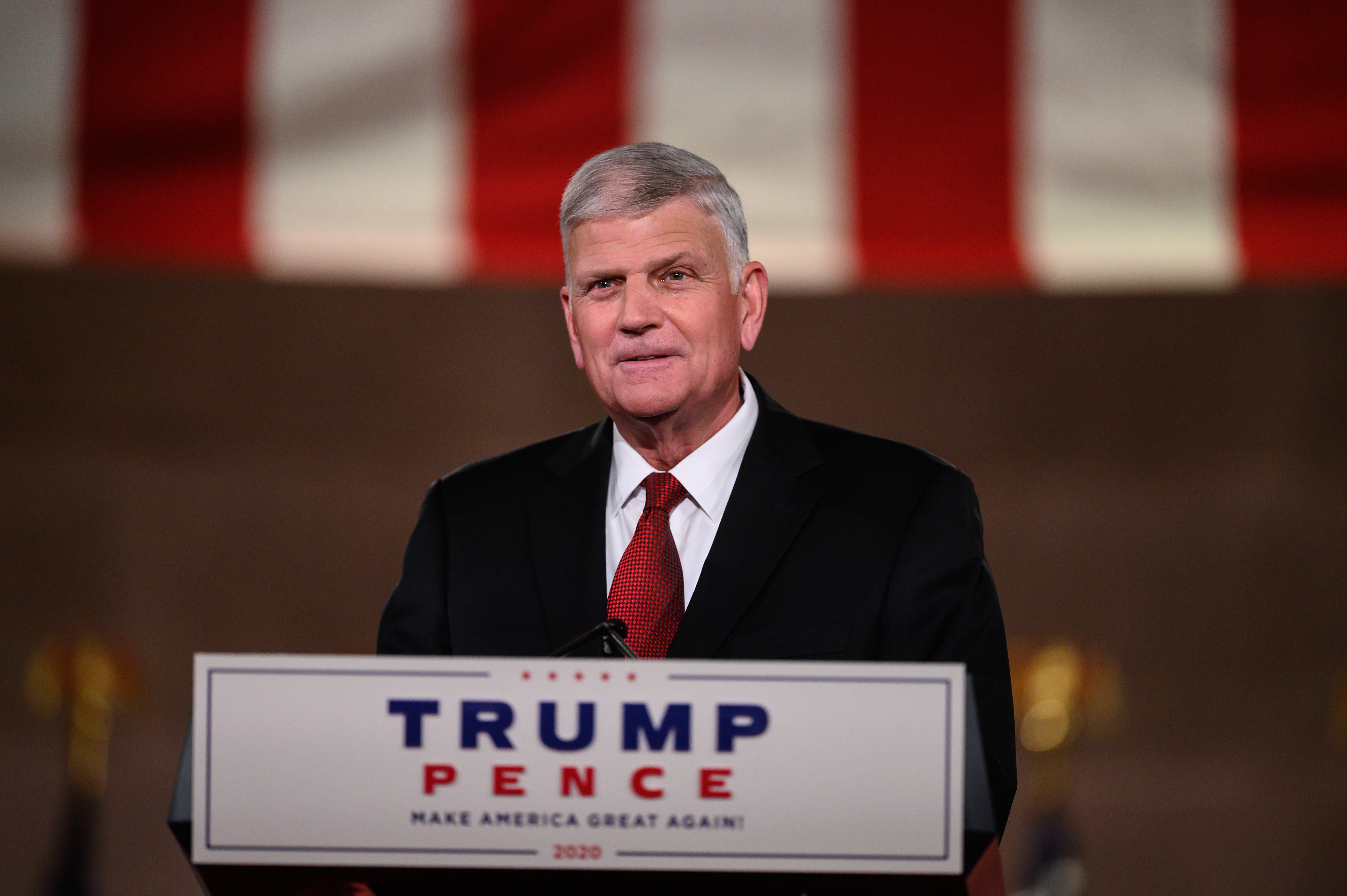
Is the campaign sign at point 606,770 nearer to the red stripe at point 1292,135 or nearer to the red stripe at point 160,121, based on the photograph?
the red stripe at point 160,121

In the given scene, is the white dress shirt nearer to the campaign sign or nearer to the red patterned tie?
the red patterned tie

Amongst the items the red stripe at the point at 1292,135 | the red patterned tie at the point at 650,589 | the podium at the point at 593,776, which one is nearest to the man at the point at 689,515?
the red patterned tie at the point at 650,589

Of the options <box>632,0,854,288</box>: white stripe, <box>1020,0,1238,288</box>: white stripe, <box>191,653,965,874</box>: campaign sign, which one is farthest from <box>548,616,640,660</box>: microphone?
<box>1020,0,1238,288</box>: white stripe

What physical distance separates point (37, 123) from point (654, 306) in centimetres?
174

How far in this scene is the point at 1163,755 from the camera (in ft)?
9.25

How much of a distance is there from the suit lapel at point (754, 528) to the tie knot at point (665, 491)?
0.05 metres

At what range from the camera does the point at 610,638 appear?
93 cm

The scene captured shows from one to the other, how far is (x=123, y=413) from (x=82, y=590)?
38 cm

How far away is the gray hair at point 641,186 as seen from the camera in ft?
3.78

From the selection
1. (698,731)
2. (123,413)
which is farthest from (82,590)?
(698,731)

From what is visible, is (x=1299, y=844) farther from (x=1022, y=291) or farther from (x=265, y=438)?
(x=265, y=438)

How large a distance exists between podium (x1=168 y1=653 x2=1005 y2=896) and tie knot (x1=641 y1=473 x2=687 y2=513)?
417 millimetres

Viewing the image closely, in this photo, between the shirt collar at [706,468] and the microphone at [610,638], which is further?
the shirt collar at [706,468]

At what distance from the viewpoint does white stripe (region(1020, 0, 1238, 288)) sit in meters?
2.40
